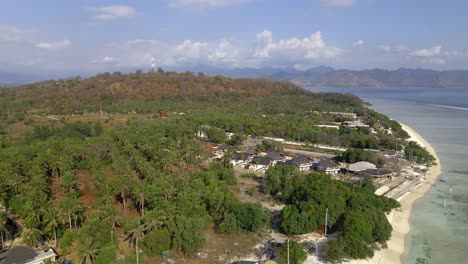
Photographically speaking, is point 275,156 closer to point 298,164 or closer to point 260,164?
point 260,164

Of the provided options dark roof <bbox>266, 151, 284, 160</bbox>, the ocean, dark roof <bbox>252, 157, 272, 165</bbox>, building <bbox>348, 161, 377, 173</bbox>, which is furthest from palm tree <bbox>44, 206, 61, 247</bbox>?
building <bbox>348, 161, 377, 173</bbox>

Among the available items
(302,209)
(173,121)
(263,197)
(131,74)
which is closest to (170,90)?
(131,74)

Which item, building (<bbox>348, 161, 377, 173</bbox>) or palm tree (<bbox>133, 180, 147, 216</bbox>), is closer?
palm tree (<bbox>133, 180, 147, 216</bbox>)

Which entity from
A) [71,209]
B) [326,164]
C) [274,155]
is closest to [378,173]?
[326,164]

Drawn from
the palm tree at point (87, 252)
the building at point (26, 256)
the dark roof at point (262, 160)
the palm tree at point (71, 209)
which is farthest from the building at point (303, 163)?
the building at point (26, 256)

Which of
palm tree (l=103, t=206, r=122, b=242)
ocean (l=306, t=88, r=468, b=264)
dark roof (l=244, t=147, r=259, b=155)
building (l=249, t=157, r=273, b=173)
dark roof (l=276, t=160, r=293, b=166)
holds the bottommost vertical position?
ocean (l=306, t=88, r=468, b=264)

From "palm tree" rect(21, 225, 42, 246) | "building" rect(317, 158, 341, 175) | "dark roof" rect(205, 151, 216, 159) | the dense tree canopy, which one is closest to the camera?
"palm tree" rect(21, 225, 42, 246)

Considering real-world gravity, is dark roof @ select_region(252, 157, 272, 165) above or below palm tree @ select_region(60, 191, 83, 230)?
below

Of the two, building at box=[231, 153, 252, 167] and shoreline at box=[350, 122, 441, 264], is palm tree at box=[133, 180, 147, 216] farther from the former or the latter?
building at box=[231, 153, 252, 167]
